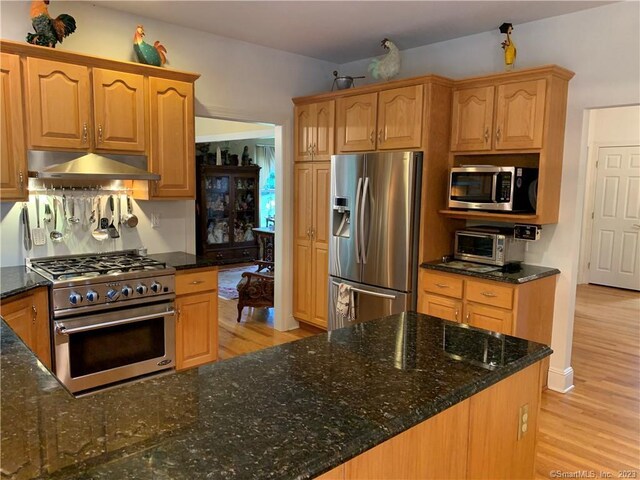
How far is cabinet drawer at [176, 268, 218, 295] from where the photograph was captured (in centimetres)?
346

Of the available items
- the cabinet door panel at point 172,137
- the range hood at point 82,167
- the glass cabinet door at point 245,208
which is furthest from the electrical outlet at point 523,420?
the glass cabinet door at point 245,208

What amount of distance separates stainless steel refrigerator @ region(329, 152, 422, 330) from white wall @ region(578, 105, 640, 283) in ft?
13.8

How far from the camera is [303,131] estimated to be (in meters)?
4.62

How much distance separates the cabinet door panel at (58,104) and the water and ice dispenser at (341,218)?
2.03 meters

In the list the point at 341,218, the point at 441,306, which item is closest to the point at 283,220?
the point at 341,218

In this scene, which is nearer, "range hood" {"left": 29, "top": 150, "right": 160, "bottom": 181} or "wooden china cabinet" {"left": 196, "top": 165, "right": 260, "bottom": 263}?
"range hood" {"left": 29, "top": 150, "right": 160, "bottom": 181}

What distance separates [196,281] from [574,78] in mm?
3095

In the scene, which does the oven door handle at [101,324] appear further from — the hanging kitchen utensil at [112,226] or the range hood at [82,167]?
the range hood at [82,167]

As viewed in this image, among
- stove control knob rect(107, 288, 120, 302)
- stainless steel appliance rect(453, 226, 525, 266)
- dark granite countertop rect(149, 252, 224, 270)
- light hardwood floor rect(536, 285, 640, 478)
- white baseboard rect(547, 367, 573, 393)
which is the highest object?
stainless steel appliance rect(453, 226, 525, 266)

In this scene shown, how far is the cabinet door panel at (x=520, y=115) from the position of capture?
3244 millimetres

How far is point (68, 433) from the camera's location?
1051 mm

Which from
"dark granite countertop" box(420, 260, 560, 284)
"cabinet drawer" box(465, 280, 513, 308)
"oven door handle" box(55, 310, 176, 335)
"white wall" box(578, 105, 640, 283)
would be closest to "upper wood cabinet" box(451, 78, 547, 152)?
"dark granite countertop" box(420, 260, 560, 284)

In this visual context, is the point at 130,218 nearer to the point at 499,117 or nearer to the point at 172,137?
the point at 172,137

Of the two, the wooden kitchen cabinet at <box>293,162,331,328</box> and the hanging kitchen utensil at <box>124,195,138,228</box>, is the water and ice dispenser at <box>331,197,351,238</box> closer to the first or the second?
the wooden kitchen cabinet at <box>293,162,331,328</box>
